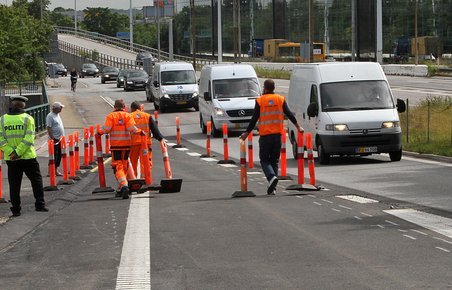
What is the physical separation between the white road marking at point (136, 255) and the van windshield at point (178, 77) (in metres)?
36.9

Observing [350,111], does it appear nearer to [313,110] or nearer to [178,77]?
[313,110]

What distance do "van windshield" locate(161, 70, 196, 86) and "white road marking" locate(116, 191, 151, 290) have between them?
36.9 meters

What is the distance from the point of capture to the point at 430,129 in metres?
32.9

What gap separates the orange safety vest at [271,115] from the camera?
17.7 metres

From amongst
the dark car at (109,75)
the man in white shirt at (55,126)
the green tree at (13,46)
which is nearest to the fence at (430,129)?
the man in white shirt at (55,126)

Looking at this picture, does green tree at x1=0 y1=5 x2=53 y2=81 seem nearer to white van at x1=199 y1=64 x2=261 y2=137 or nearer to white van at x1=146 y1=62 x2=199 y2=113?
white van at x1=146 y1=62 x2=199 y2=113

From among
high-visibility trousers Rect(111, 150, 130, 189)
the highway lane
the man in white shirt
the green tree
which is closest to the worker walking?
the highway lane

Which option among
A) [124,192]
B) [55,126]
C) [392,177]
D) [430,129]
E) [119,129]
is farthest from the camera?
[430,129]

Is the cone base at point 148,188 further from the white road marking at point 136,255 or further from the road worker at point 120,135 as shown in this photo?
the white road marking at point 136,255

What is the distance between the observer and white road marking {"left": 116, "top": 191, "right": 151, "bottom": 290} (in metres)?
9.02

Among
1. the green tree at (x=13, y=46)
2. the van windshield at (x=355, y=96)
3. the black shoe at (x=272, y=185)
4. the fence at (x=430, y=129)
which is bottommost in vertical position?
the fence at (x=430, y=129)

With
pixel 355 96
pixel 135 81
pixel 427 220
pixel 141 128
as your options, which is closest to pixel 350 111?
pixel 355 96

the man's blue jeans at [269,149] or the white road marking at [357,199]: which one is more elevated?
the man's blue jeans at [269,149]

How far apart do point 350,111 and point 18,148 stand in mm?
11448
